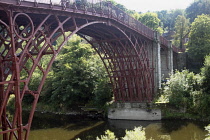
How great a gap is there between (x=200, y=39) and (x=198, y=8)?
98.0ft

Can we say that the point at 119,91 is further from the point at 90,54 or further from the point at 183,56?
the point at 183,56

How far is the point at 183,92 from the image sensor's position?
87.6ft

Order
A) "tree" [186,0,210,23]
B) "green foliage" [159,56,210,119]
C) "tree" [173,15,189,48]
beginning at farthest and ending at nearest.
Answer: "tree" [186,0,210,23] < "tree" [173,15,189,48] < "green foliage" [159,56,210,119]

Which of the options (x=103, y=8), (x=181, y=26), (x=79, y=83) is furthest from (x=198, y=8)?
(x=103, y=8)

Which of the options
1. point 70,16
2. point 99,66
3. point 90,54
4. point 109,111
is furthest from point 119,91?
point 70,16

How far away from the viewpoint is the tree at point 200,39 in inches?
1503

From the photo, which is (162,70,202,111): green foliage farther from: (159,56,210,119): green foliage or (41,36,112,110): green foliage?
(41,36,112,110): green foliage

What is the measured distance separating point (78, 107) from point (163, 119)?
12076 millimetres

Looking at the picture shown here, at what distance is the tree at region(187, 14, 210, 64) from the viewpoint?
38188 millimetres

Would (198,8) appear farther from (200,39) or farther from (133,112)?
(133,112)

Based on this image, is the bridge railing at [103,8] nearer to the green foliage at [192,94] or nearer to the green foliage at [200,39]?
the green foliage at [192,94]

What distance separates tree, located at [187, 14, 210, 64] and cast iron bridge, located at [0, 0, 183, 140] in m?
3.53

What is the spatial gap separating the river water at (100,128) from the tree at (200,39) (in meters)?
17.2

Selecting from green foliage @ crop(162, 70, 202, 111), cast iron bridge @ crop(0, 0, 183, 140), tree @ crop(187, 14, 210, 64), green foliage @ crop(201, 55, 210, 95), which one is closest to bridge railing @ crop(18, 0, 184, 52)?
cast iron bridge @ crop(0, 0, 183, 140)
